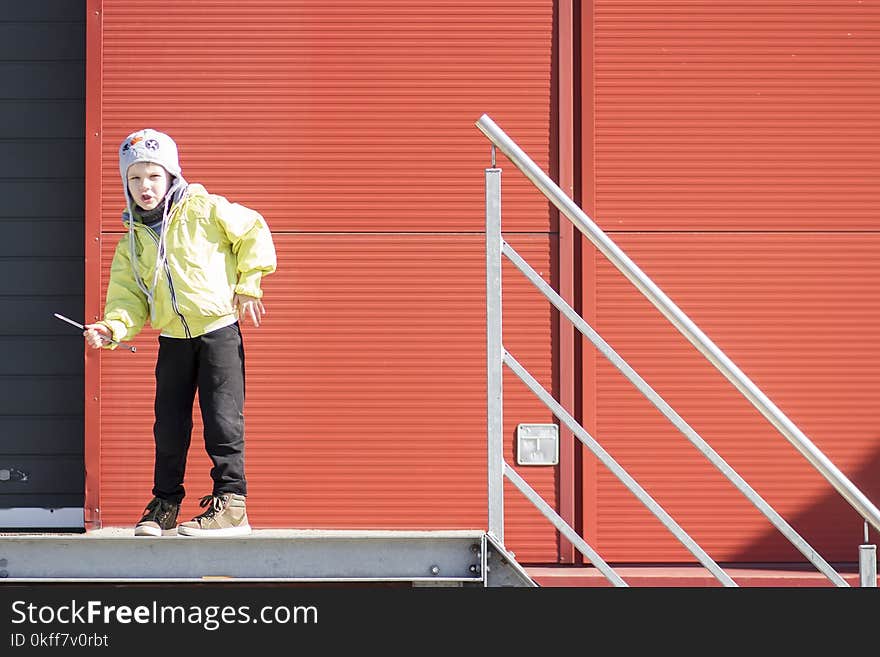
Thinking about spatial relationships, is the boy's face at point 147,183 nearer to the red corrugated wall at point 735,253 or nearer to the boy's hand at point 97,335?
the boy's hand at point 97,335

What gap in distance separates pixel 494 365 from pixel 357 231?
2.17 metres

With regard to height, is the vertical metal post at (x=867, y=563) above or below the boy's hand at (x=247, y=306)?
below

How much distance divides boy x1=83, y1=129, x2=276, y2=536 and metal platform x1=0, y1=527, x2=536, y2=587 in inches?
20.6

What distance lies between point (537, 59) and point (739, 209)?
1.12 metres

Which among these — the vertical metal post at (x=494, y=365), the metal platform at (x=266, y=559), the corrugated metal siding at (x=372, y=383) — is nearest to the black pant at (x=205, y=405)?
the metal platform at (x=266, y=559)

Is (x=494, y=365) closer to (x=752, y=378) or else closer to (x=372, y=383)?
(x=372, y=383)

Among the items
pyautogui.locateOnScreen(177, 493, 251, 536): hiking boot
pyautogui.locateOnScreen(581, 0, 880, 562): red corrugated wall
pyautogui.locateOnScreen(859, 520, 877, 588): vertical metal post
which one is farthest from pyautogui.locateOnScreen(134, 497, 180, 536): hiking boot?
pyautogui.locateOnScreen(859, 520, 877, 588): vertical metal post

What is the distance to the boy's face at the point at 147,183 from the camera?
13.5ft

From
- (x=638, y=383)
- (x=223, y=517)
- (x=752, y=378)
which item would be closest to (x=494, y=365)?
(x=638, y=383)

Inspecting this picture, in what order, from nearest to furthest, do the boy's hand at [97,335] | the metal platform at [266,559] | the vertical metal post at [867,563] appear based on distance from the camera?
the metal platform at [266,559] < the boy's hand at [97,335] < the vertical metal post at [867,563]

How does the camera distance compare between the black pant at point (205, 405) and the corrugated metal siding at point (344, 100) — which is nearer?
the black pant at point (205, 405)

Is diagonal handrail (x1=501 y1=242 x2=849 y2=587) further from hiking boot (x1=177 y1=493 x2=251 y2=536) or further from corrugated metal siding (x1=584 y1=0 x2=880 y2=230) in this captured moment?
corrugated metal siding (x1=584 y1=0 x2=880 y2=230)

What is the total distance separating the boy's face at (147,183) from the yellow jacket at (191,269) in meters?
0.07

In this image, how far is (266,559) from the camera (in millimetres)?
3502
